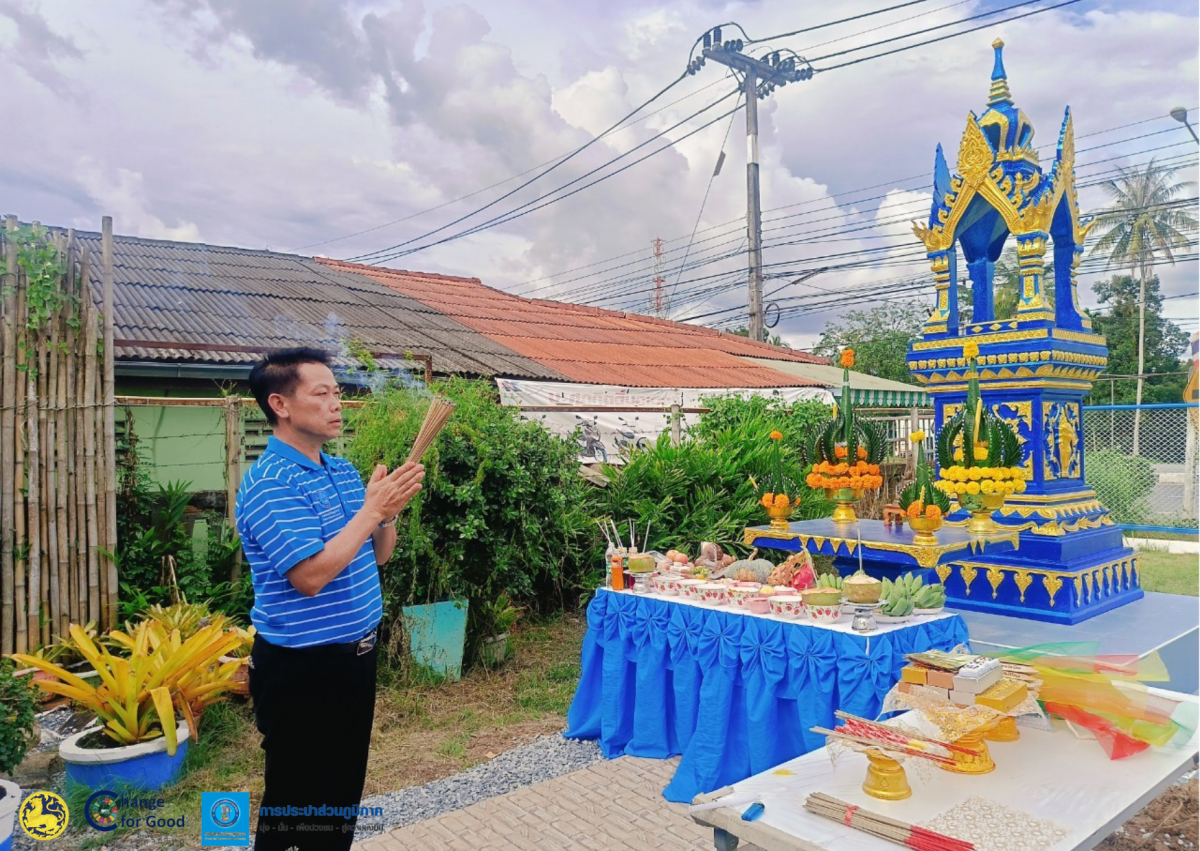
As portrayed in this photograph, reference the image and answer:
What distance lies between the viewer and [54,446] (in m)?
4.78

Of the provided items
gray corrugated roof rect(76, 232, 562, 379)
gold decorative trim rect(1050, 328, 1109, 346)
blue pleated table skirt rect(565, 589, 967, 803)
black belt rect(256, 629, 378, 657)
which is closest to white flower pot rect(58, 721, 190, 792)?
black belt rect(256, 629, 378, 657)

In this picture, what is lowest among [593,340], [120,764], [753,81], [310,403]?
[120,764]

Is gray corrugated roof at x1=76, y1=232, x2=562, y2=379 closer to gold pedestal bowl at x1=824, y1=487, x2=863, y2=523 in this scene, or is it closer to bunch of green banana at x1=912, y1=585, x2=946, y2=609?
gold pedestal bowl at x1=824, y1=487, x2=863, y2=523

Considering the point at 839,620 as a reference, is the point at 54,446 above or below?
above

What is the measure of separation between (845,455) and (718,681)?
5.66 feet

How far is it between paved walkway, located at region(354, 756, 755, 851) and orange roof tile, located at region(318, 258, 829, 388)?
19.4 feet

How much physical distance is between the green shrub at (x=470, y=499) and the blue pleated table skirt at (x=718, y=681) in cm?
133

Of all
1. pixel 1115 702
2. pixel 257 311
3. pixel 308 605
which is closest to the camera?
pixel 308 605

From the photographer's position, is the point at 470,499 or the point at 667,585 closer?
the point at 667,585

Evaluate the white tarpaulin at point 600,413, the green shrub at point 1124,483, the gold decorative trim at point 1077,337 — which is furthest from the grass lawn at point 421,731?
the green shrub at point 1124,483

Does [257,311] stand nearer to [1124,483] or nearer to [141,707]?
[141,707]

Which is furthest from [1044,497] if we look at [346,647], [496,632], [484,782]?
→ [346,647]

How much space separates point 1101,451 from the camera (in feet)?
33.1

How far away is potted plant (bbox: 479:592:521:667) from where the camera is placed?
223 inches
